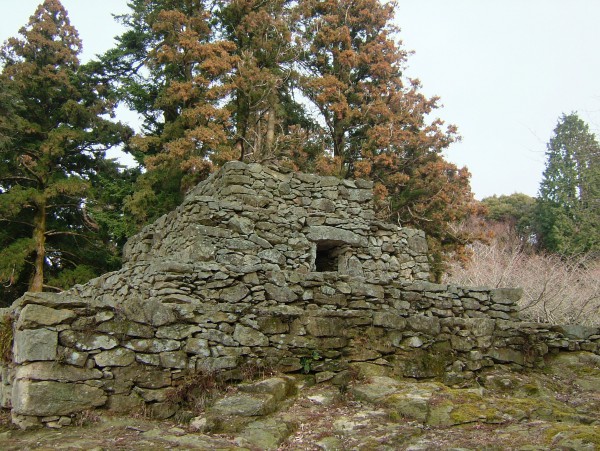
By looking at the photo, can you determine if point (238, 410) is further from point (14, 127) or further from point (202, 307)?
point (14, 127)

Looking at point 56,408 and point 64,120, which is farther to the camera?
point 64,120

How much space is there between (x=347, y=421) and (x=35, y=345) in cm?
286

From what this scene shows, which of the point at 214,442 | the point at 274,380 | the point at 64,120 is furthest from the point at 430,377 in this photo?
the point at 64,120

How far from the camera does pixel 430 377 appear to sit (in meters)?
6.13

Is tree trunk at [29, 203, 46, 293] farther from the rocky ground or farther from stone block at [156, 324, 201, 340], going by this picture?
the rocky ground

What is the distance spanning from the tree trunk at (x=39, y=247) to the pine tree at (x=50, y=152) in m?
0.03

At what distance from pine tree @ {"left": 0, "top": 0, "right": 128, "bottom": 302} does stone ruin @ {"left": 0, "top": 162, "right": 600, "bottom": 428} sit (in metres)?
7.52

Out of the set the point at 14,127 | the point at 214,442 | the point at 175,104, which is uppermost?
the point at 175,104

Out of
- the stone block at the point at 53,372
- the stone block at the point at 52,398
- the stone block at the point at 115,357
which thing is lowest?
the stone block at the point at 52,398

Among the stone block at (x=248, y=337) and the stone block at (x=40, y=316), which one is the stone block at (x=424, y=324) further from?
the stone block at (x=40, y=316)

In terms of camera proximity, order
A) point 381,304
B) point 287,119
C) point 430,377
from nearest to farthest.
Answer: point 430,377, point 381,304, point 287,119

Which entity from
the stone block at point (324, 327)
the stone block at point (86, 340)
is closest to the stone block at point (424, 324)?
the stone block at point (324, 327)

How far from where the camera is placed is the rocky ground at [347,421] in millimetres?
4117

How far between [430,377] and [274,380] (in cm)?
198
